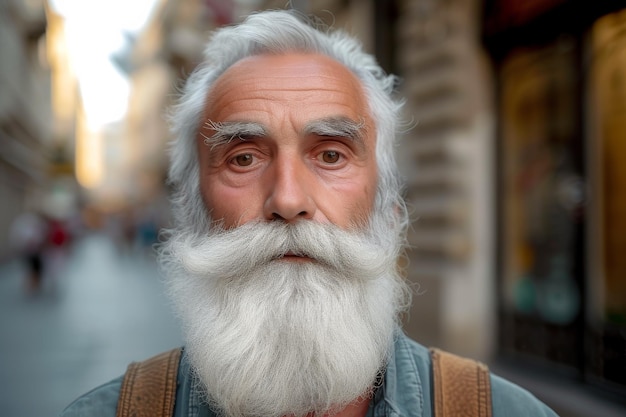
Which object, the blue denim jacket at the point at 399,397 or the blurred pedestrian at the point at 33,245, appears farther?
the blurred pedestrian at the point at 33,245

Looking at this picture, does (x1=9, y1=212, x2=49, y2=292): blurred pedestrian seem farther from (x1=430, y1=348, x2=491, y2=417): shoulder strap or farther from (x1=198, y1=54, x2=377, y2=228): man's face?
(x1=430, y1=348, x2=491, y2=417): shoulder strap

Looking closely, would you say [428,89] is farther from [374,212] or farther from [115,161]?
[115,161]

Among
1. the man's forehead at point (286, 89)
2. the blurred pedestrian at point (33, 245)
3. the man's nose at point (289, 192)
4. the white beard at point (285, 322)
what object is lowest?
the white beard at point (285, 322)

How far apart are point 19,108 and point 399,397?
22.1 m

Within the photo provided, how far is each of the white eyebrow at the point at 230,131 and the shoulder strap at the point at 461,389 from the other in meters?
0.71

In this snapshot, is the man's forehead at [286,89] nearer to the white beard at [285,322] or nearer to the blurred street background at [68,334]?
the white beard at [285,322]

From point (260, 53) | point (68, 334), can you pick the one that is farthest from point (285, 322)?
point (68, 334)

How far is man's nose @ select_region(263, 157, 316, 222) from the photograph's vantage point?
1.39m

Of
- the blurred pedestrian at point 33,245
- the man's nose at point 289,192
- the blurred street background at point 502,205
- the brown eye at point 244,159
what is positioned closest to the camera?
the man's nose at point 289,192

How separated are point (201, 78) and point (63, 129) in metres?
63.4

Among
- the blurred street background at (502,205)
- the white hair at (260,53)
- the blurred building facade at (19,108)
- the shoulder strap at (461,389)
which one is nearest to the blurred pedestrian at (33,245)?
the blurred street background at (502,205)

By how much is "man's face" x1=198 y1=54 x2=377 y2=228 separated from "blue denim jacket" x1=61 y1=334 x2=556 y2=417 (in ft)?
1.24

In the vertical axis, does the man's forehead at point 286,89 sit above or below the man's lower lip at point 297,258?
above

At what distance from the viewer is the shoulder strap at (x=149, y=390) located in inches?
57.4
